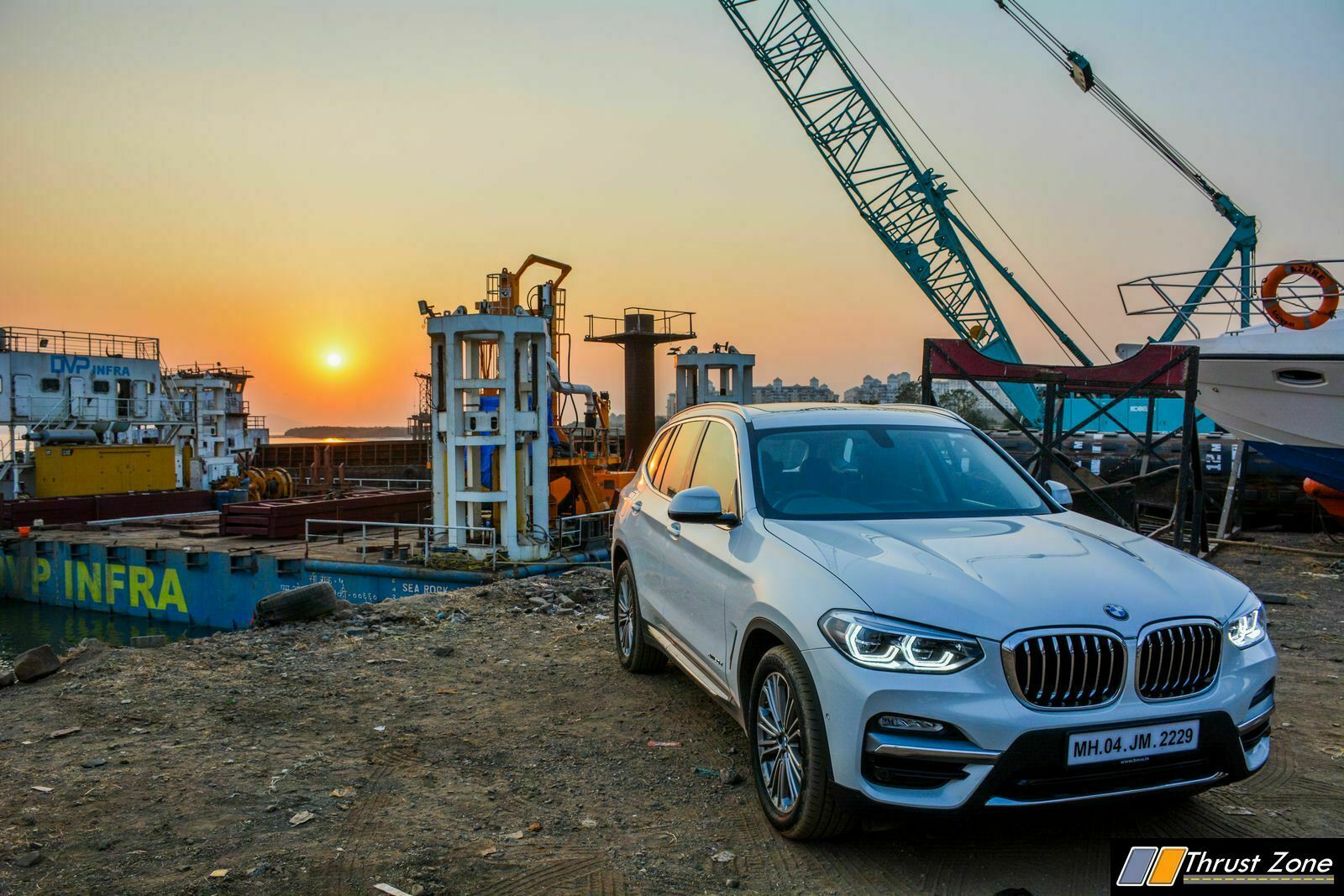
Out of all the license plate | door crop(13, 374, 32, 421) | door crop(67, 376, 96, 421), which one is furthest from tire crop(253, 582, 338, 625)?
door crop(67, 376, 96, 421)

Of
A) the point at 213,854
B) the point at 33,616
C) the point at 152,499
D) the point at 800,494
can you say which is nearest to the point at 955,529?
the point at 800,494

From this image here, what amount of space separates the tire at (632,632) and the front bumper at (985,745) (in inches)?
112

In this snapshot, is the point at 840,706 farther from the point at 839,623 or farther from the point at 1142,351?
the point at 1142,351

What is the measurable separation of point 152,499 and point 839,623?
3601 centimetres

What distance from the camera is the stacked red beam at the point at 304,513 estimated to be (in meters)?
24.9

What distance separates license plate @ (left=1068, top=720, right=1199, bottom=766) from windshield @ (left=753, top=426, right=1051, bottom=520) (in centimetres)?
143

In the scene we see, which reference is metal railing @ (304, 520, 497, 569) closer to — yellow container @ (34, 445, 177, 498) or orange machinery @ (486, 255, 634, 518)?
orange machinery @ (486, 255, 634, 518)

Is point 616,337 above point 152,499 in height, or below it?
above

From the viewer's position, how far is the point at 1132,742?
10.5 feet

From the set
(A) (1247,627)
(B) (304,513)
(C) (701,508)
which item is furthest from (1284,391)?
(B) (304,513)

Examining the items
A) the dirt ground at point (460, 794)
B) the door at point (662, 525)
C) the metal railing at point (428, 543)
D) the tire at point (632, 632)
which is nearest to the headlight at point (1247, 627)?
the dirt ground at point (460, 794)

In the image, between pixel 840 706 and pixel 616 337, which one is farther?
pixel 616 337

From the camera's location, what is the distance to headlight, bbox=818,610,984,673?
3.21 metres

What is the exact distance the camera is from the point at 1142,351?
34.1 ft
